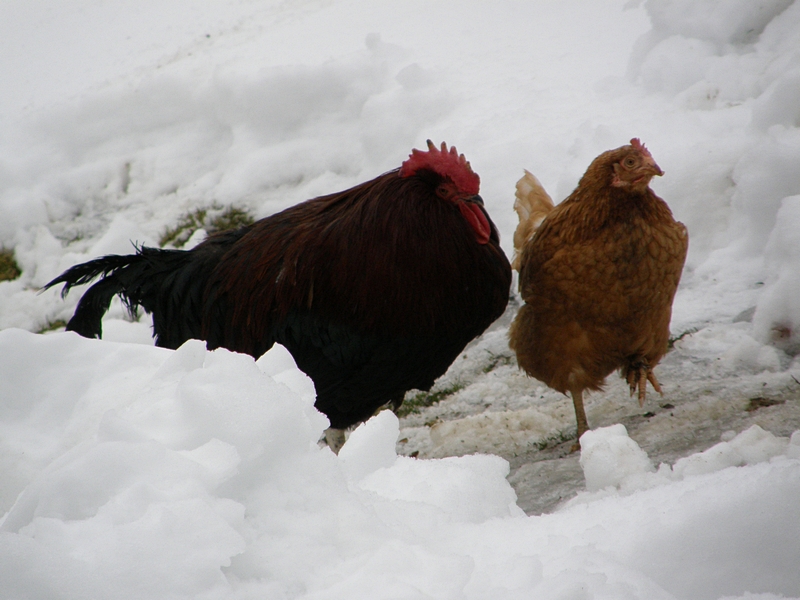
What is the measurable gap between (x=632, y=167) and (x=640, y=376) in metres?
0.99

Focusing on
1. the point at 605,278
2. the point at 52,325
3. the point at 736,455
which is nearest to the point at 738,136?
the point at 605,278

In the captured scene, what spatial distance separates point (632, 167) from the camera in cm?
271

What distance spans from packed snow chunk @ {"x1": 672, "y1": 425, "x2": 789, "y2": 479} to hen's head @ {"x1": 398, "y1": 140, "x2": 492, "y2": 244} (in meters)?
1.43

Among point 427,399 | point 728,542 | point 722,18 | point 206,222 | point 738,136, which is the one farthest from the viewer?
point 206,222

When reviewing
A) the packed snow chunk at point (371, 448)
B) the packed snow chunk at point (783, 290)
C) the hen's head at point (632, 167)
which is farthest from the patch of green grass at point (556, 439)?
the packed snow chunk at point (371, 448)

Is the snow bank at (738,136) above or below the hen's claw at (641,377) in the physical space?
above

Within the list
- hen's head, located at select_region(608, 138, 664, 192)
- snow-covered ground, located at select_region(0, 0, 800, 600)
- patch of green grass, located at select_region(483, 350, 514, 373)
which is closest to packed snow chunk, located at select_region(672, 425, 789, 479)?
snow-covered ground, located at select_region(0, 0, 800, 600)

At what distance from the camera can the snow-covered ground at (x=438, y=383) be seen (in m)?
1.07

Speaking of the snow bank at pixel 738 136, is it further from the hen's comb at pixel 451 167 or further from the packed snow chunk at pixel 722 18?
the hen's comb at pixel 451 167

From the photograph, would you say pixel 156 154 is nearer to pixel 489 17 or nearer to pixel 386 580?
pixel 489 17

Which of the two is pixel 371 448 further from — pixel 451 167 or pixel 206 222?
pixel 206 222

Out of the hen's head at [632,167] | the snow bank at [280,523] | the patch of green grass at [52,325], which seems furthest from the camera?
the patch of green grass at [52,325]

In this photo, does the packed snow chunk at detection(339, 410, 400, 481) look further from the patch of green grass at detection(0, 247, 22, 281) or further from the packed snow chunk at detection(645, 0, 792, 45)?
the patch of green grass at detection(0, 247, 22, 281)

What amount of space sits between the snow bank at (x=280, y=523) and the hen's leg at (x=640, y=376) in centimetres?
170
